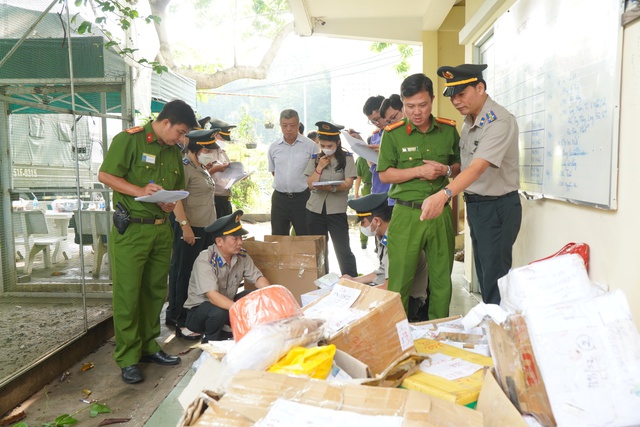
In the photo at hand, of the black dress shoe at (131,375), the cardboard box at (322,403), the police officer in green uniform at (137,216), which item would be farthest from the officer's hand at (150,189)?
the cardboard box at (322,403)

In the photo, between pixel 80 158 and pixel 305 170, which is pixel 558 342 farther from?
pixel 80 158

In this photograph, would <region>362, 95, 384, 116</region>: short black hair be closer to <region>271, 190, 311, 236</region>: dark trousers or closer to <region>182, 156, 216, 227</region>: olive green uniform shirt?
<region>271, 190, 311, 236</region>: dark trousers

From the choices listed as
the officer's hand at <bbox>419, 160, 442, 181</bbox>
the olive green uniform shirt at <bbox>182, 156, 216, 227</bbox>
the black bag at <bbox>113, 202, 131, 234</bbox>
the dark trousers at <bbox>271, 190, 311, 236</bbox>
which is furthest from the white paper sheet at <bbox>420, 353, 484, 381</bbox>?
the dark trousers at <bbox>271, 190, 311, 236</bbox>

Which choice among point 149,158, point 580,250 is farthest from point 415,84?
point 149,158

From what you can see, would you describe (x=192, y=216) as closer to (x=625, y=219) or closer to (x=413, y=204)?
(x=413, y=204)

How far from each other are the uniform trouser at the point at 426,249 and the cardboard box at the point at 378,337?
40.7 inches

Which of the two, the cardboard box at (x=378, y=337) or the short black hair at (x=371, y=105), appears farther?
the short black hair at (x=371, y=105)

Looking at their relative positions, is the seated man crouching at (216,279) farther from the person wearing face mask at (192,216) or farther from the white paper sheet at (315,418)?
the white paper sheet at (315,418)

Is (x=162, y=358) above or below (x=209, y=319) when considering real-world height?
below

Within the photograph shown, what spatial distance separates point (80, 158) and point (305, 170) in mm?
1825

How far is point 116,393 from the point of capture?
3061 mm

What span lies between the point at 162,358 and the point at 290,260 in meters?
1.10

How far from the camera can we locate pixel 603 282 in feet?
7.13

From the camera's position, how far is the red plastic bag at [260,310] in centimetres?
162
